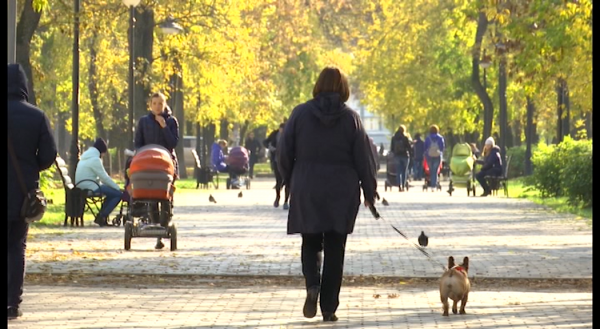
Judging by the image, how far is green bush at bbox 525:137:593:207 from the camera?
2944cm

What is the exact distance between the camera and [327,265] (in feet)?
35.5

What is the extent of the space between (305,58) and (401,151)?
29.2 meters

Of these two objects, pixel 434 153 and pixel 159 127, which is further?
pixel 434 153

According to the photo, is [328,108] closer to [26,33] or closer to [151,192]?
[151,192]

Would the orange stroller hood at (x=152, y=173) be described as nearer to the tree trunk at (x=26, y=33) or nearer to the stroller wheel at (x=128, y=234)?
the stroller wheel at (x=128, y=234)

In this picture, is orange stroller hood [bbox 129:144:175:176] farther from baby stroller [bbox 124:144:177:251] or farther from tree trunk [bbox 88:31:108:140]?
tree trunk [bbox 88:31:108:140]

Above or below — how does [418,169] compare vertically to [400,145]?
below

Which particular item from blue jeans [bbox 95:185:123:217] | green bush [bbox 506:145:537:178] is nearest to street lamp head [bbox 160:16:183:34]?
blue jeans [bbox 95:185:123:217]

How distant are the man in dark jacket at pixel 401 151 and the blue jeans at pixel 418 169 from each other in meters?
11.3

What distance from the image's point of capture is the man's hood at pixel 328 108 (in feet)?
35.5

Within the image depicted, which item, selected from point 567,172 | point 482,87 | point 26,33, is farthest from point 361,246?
point 482,87

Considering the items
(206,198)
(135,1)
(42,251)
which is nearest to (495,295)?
(42,251)

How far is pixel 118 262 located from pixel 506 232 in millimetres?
8013

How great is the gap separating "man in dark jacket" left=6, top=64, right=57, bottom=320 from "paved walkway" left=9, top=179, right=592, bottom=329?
0.78ft
